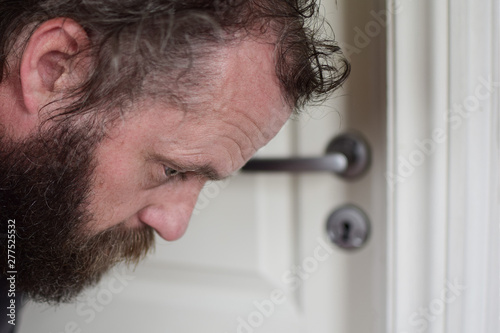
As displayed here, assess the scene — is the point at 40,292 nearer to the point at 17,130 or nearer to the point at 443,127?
the point at 17,130

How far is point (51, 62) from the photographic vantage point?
1.74 feet

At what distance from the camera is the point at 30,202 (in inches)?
23.9

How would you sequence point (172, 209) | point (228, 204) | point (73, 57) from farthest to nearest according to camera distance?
1. point (228, 204)
2. point (172, 209)
3. point (73, 57)

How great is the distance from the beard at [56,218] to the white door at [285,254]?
16cm

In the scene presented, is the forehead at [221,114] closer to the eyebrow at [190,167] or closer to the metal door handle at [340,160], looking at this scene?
the eyebrow at [190,167]

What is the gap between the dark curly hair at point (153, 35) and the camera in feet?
1.62

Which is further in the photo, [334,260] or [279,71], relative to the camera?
[334,260]

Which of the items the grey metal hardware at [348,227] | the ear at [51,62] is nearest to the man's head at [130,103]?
the ear at [51,62]

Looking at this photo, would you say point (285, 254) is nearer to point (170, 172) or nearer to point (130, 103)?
point (170, 172)

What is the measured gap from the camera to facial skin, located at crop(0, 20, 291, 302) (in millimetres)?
538

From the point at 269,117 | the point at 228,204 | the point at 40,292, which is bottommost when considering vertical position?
the point at 40,292

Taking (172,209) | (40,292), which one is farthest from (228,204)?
(40,292)

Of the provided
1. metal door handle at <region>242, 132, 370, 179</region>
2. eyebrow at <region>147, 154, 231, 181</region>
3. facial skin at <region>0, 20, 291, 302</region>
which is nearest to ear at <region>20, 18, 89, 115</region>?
facial skin at <region>0, 20, 291, 302</region>

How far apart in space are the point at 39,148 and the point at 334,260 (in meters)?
0.39
